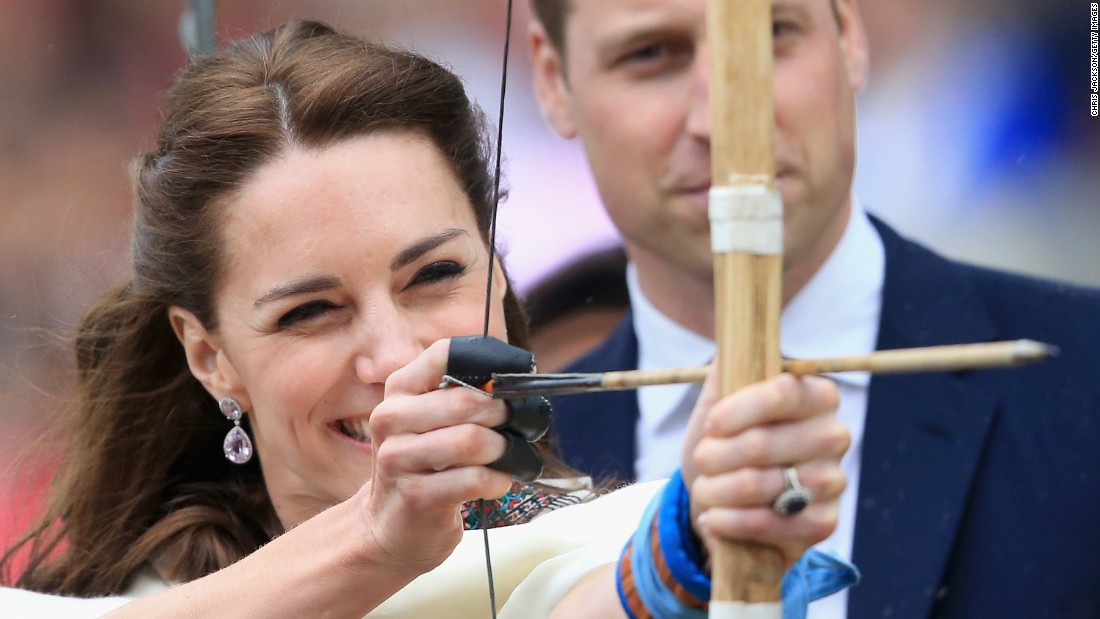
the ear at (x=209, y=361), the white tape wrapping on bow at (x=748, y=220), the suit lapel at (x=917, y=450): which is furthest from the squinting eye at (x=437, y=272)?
the white tape wrapping on bow at (x=748, y=220)

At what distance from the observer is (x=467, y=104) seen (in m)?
1.82

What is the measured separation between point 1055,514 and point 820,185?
18.0 inches

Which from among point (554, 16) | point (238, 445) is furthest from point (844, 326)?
point (238, 445)

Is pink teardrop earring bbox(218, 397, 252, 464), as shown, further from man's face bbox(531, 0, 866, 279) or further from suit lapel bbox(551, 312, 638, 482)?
man's face bbox(531, 0, 866, 279)

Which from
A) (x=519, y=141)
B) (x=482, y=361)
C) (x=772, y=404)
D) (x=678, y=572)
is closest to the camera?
(x=772, y=404)

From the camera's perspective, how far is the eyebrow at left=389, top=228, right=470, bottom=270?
1.56 metres

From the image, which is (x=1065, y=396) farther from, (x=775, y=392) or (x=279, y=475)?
(x=279, y=475)

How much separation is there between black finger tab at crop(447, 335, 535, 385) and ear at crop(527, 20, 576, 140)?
73cm

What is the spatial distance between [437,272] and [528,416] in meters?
0.37

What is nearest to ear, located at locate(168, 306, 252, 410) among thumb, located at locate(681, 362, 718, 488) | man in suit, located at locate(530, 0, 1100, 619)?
man in suit, located at locate(530, 0, 1100, 619)

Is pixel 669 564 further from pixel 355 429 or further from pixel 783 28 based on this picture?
pixel 783 28

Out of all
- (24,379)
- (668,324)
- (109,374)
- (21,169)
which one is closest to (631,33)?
(668,324)

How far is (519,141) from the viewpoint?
6.95 feet

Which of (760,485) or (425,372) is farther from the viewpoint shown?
(425,372)
